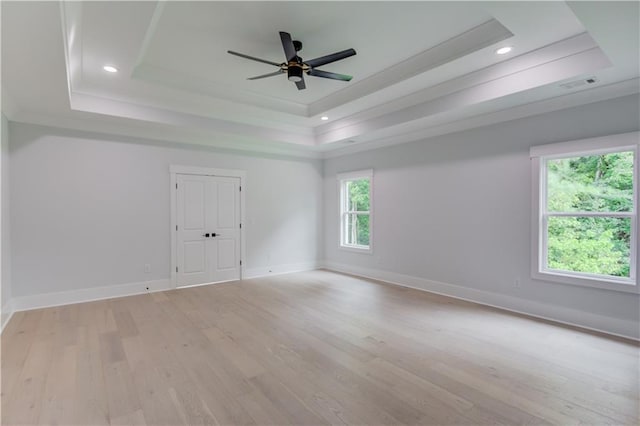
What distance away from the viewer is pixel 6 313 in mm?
3941

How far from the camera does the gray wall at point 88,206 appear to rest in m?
4.43

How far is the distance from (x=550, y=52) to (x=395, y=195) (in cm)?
317

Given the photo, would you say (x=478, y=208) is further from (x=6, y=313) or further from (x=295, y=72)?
(x=6, y=313)

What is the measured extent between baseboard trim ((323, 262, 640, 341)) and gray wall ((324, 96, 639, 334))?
0.03 m

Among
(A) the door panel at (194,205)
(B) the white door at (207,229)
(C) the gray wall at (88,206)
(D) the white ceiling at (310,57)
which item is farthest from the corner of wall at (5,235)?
(A) the door panel at (194,205)

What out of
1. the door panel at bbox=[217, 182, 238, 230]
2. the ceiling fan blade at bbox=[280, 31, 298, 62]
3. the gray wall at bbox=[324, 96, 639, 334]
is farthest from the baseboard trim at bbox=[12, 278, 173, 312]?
the ceiling fan blade at bbox=[280, 31, 298, 62]

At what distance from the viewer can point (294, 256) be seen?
7156mm

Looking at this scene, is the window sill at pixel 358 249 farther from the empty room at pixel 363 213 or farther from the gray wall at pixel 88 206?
the gray wall at pixel 88 206

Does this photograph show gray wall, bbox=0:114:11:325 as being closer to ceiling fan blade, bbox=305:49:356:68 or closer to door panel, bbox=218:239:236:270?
door panel, bbox=218:239:236:270

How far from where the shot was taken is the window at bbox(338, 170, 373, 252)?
664cm

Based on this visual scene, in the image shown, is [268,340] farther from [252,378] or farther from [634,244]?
[634,244]

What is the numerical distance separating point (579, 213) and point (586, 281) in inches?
31.1

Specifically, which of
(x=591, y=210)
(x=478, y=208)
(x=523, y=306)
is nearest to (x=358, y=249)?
(x=478, y=208)

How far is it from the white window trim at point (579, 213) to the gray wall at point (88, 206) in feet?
16.3
